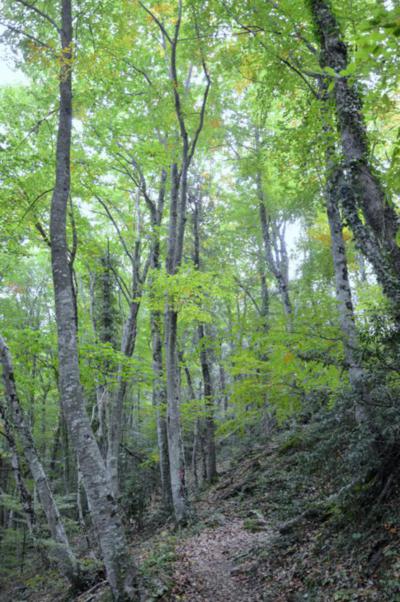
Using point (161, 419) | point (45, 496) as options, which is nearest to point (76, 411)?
point (45, 496)

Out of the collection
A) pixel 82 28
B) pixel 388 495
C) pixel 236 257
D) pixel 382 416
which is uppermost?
pixel 82 28

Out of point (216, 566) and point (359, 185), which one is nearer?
point (359, 185)

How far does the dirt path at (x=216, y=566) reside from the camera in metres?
5.32

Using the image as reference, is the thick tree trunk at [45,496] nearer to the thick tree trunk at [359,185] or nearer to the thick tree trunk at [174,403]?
the thick tree trunk at [174,403]

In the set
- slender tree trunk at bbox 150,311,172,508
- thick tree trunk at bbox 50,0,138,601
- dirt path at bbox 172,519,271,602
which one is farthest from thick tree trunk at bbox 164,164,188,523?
thick tree trunk at bbox 50,0,138,601

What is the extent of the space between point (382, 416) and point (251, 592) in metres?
3.13

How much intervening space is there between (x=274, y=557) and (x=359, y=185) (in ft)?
18.1

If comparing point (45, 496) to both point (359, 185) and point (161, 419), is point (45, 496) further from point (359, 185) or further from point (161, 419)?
point (359, 185)

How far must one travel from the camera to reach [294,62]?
7.20 metres

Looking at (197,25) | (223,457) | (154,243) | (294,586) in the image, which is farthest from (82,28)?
(223,457)

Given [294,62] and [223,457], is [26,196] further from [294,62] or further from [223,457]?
[223,457]

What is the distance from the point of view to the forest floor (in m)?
3.98

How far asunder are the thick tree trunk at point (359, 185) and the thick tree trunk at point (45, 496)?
672 cm

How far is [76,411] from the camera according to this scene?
16.7 feet
